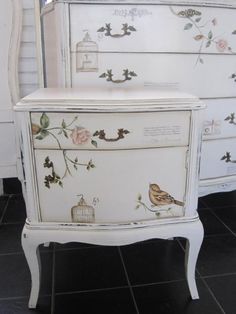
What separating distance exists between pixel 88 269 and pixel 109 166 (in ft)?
1.85

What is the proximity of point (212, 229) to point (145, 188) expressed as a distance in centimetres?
76

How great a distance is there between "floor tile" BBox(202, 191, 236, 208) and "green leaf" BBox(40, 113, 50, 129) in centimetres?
120

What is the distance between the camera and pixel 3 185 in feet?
6.18

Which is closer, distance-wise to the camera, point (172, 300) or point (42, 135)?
point (42, 135)

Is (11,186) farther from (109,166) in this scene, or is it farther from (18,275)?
(109,166)

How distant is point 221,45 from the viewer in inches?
48.6

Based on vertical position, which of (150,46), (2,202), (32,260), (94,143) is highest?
(150,46)

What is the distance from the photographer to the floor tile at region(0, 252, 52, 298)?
1.12m

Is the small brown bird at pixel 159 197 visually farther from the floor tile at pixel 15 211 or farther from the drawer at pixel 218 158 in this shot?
the floor tile at pixel 15 211

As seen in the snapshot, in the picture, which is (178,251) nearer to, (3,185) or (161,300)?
(161,300)

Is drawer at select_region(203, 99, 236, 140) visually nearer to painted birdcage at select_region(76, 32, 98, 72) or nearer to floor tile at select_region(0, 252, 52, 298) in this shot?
painted birdcage at select_region(76, 32, 98, 72)

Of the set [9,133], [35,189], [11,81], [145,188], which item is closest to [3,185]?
[9,133]

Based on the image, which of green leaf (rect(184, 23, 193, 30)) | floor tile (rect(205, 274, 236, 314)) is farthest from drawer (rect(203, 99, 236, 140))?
floor tile (rect(205, 274, 236, 314))

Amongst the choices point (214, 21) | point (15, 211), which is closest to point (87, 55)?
point (214, 21)
